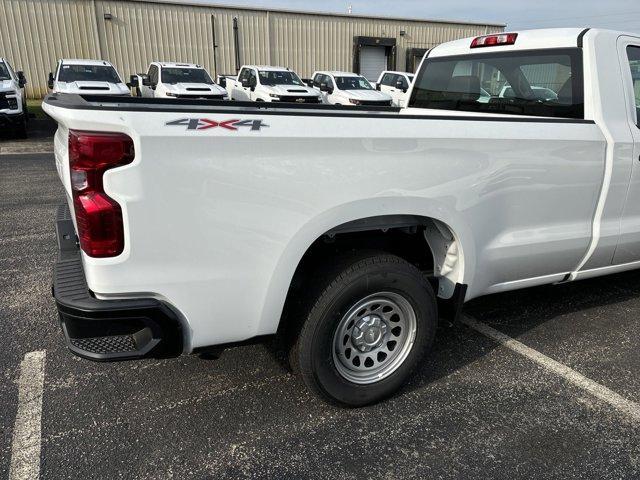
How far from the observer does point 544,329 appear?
3.73 metres

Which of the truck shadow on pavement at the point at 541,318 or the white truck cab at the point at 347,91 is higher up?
the white truck cab at the point at 347,91

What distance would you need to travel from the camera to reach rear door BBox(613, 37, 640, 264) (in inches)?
131

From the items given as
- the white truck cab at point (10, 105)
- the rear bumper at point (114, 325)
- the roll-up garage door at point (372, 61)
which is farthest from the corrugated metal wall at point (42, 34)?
the rear bumper at point (114, 325)

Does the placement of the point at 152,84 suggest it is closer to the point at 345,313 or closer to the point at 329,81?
the point at 329,81

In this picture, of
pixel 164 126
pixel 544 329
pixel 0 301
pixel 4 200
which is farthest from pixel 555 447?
pixel 4 200

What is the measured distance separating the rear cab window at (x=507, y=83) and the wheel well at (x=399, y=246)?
4.20 ft

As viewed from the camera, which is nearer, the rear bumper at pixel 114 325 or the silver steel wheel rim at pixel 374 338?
the rear bumper at pixel 114 325

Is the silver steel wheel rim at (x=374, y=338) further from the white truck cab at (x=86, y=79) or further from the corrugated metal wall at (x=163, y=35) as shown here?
the corrugated metal wall at (x=163, y=35)

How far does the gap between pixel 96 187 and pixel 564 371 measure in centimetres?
279

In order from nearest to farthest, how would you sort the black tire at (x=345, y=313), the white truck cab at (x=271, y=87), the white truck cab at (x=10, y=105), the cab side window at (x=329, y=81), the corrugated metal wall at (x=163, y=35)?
the black tire at (x=345, y=313)
the white truck cab at (x=10, y=105)
the white truck cab at (x=271, y=87)
the cab side window at (x=329, y=81)
the corrugated metal wall at (x=163, y=35)

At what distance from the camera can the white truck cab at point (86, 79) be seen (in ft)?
46.9

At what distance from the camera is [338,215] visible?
7.86ft

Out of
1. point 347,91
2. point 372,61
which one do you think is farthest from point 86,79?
point 372,61

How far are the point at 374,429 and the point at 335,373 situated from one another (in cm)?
34
